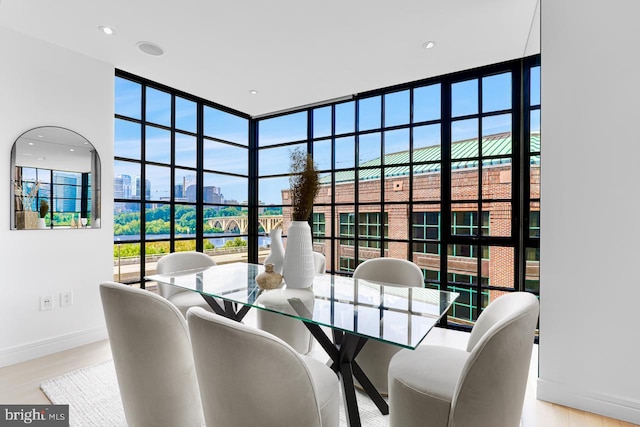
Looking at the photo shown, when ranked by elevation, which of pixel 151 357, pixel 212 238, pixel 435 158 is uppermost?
pixel 435 158

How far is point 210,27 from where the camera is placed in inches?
97.9

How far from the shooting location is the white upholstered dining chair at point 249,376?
1069 mm

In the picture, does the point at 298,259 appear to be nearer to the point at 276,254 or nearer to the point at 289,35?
the point at 276,254

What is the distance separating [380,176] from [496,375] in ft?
9.30

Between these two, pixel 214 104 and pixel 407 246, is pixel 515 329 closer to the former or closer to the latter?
pixel 407 246

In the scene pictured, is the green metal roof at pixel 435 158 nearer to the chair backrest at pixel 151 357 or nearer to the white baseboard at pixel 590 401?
the white baseboard at pixel 590 401

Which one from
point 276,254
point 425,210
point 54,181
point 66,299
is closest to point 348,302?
point 276,254

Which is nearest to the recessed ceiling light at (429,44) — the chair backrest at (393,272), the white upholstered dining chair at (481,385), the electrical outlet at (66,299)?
the chair backrest at (393,272)

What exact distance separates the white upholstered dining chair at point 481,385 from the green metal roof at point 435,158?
1862 mm

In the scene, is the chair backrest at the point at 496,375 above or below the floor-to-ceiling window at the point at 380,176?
below

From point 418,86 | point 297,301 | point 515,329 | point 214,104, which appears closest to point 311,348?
point 297,301

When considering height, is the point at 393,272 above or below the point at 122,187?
below

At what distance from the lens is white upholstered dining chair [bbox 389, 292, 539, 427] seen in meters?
1.15

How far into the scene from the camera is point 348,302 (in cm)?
183
